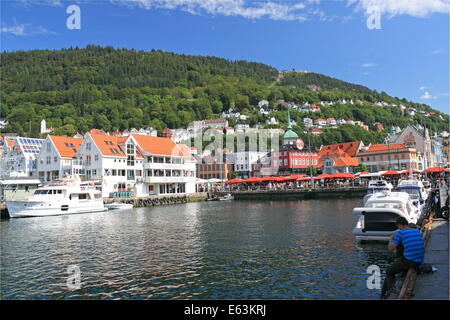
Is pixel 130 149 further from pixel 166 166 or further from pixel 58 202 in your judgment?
pixel 58 202

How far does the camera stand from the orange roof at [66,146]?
7050cm

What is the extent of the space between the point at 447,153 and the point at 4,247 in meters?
168

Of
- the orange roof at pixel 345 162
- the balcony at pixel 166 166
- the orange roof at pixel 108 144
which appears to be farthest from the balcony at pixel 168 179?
the orange roof at pixel 345 162

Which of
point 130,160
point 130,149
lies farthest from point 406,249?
point 130,149

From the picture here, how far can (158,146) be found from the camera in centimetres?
8188

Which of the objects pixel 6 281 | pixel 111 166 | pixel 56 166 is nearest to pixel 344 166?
pixel 111 166

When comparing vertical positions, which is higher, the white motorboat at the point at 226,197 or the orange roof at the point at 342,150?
the orange roof at the point at 342,150

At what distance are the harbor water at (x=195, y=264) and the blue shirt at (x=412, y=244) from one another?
223cm

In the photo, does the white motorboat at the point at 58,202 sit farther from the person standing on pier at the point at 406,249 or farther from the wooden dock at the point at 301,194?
the person standing on pier at the point at 406,249

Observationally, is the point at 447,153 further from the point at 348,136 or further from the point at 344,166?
the point at 344,166

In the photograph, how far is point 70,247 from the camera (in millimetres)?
24859

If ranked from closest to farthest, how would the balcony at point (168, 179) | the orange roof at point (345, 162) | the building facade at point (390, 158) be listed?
the balcony at point (168, 179) → the building facade at point (390, 158) → the orange roof at point (345, 162)

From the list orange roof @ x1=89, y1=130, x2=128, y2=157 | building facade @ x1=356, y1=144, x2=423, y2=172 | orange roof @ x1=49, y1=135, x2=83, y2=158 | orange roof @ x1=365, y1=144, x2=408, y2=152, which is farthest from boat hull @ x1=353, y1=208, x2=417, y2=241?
orange roof @ x1=365, y1=144, x2=408, y2=152

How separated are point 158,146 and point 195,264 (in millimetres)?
64870
